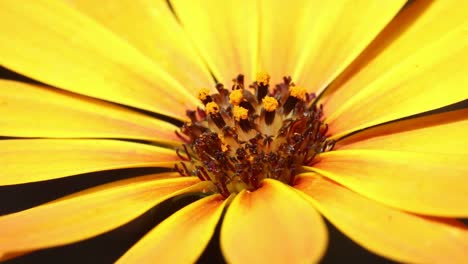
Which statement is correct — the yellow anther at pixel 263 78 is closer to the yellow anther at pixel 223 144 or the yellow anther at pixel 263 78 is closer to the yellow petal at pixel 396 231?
the yellow anther at pixel 223 144

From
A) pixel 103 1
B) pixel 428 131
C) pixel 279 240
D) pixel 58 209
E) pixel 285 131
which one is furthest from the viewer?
pixel 103 1

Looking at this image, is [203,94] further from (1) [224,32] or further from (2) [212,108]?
(1) [224,32]

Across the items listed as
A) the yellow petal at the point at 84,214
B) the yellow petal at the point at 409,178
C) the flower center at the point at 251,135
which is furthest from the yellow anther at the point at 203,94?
the yellow petal at the point at 409,178

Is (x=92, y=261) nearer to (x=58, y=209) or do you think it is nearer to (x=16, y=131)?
(x=16, y=131)

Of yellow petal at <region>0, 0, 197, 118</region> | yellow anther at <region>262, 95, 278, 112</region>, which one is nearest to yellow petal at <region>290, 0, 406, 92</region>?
yellow anther at <region>262, 95, 278, 112</region>

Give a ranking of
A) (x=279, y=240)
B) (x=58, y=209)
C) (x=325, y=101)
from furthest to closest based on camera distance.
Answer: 1. (x=325, y=101)
2. (x=58, y=209)
3. (x=279, y=240)

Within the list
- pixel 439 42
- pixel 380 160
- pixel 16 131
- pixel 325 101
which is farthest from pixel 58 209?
pixel 439 42

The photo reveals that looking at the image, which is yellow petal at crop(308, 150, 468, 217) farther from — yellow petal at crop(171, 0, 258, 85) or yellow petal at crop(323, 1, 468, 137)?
yellow petal at crop(171, 0, 258, 85)
